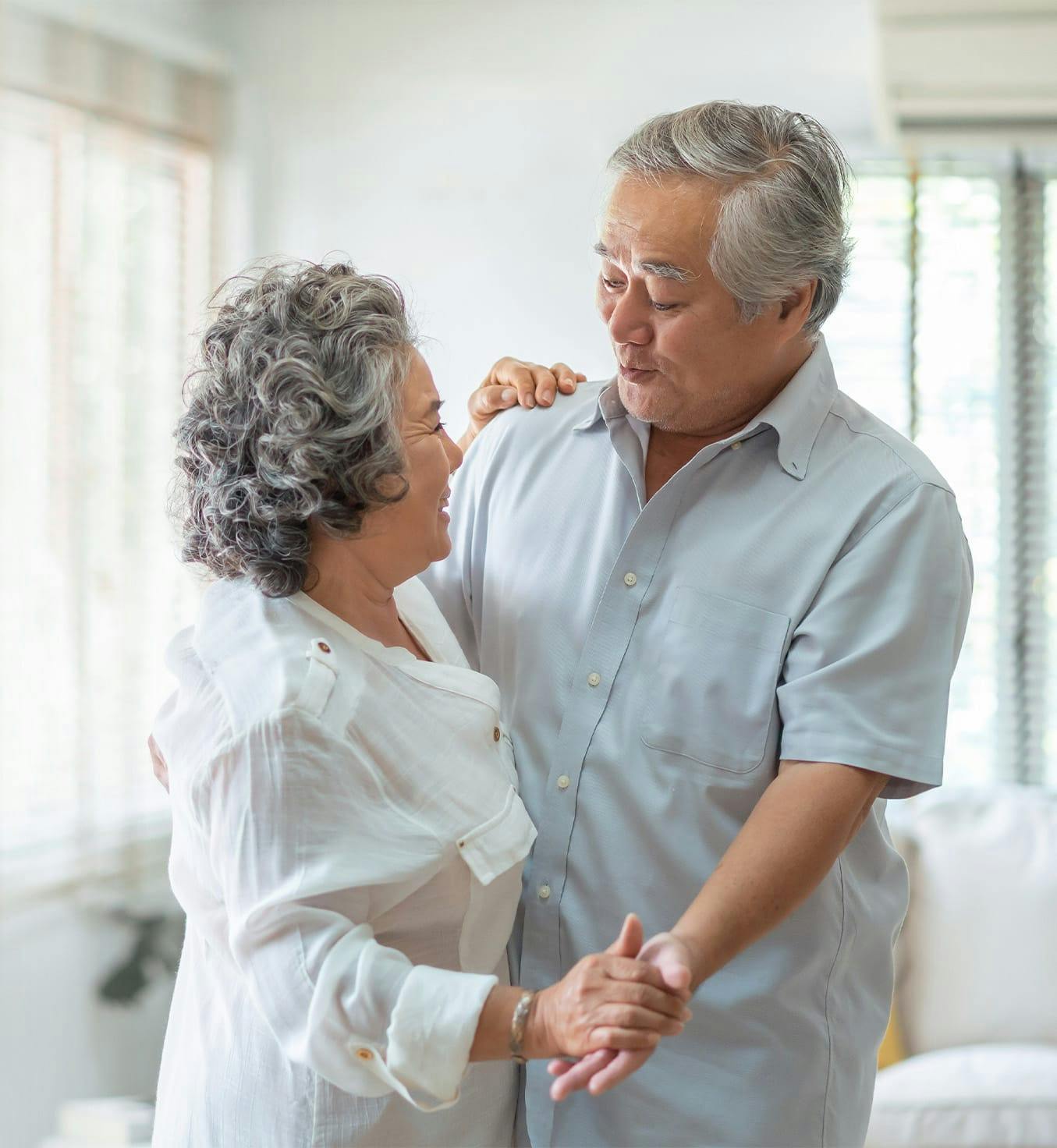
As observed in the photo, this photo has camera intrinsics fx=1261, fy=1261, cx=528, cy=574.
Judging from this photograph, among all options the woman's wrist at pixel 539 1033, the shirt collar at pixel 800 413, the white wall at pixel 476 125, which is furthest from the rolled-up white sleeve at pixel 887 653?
the white wall at pixel 476 125

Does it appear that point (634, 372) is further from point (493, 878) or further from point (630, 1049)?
point (630, 1049)

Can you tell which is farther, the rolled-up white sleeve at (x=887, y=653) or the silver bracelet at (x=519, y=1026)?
the rolled-up white sleeve at (x=887, y=653)

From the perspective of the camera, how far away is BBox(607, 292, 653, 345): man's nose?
4.77ft

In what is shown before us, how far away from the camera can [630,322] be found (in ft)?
4.78

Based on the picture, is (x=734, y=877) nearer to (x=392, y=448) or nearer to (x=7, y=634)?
(x=392, y=448)

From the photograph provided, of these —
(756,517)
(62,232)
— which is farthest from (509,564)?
(62,232)

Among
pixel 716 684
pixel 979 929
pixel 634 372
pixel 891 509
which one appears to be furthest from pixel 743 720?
pixel 979 929

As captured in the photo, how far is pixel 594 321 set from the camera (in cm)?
354

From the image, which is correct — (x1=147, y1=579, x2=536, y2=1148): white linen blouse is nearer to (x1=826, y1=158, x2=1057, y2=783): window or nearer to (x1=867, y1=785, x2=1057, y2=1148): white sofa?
(x1=867, y1=785, x2=1057, y2=1148): white sofa

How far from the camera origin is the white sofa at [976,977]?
250cm

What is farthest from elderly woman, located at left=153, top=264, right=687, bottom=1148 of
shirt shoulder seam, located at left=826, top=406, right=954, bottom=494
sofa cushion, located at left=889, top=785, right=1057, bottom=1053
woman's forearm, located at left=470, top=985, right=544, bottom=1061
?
sofa cushion, located at left=889, top=785, right=1057, bottom=1053

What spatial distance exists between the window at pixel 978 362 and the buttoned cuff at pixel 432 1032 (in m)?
2.71

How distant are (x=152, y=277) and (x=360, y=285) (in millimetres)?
2377

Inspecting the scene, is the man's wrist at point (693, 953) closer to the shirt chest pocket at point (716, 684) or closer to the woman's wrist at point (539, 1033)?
the woman's wrist at point (539, 1033)
